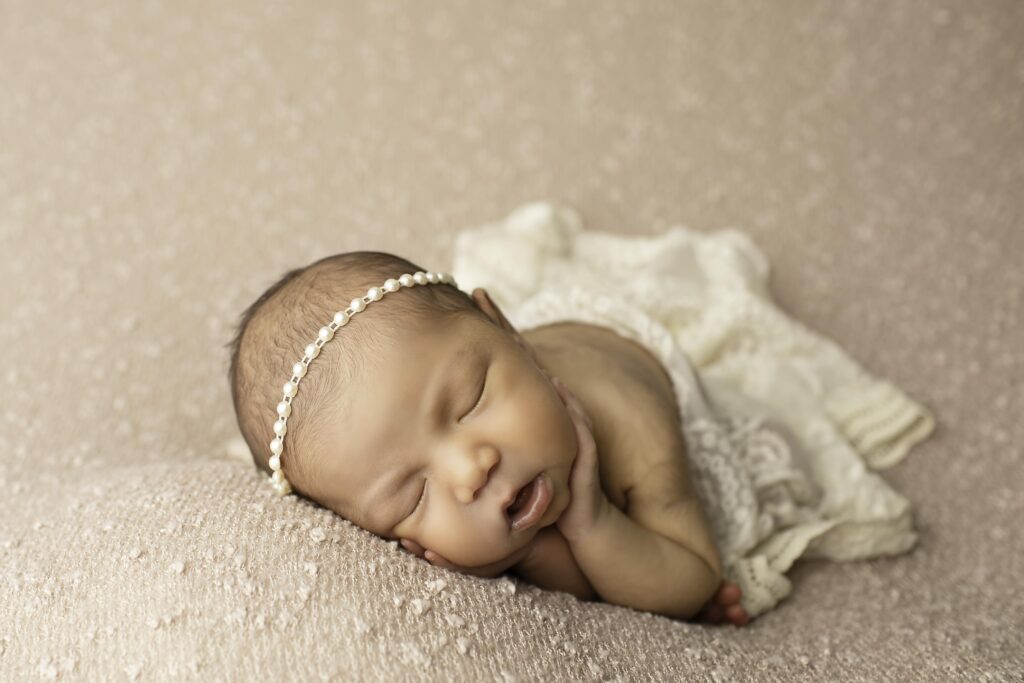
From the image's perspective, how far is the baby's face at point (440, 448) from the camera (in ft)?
3.34

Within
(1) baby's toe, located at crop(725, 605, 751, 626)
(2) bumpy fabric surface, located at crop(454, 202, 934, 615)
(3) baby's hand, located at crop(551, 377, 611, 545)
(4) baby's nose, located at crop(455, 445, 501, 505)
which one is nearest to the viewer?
(4) baby's nose, located at crop(455, 445, 501, 505)

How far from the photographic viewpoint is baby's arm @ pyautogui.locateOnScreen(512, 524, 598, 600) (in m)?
1.18

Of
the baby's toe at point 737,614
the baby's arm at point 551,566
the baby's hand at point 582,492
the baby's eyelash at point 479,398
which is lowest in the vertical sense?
the baby's toe at point 737,614

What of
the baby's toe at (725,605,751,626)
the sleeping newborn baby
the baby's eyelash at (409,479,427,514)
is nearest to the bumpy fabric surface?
the baby's toe at (725,605,751,626)

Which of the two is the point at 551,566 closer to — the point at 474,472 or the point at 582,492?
the point at 582,492

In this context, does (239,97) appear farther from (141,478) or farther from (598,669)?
(598,669)

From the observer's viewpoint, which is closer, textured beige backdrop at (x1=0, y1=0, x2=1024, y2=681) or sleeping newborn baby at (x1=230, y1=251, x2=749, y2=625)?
sleeping newborn baby at (x1=230, y1=251, x2=749, y2=625)

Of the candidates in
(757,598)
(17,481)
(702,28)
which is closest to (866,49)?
(702,28)

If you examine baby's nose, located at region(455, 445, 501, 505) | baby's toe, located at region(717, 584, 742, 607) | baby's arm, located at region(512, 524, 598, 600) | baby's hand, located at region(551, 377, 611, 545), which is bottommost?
baby's toe, located at region(717, 584, 742, 607)

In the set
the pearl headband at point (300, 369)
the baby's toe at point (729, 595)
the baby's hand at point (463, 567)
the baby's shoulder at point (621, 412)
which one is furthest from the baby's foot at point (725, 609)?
the pearl headband at point (300, 369)

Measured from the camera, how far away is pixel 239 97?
6.61 feet

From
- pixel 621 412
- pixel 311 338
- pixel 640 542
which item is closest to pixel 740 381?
pixel 621 412

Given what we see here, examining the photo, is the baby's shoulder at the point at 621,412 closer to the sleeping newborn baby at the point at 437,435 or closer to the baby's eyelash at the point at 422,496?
the sleeping newborn baby at the point at 437,435

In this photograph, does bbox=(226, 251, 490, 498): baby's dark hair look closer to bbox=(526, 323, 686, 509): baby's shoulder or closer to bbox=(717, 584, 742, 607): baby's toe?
bbox=(526, 323, 686, 509): baby's shoulder
